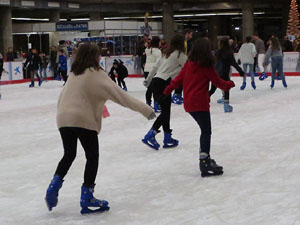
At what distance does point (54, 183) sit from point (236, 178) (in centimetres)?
168

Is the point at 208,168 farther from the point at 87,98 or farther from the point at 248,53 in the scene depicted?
the point at 248,53

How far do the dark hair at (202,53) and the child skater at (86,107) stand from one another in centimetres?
105

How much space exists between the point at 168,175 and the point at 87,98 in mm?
1516

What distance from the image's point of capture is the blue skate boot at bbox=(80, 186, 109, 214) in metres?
3.72

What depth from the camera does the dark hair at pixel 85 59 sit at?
3652mm

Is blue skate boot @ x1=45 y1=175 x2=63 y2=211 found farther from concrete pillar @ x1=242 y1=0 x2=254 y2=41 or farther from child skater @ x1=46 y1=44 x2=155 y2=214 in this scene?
concrete pillar @ x1=242 y1=0 x2=254 y2=41

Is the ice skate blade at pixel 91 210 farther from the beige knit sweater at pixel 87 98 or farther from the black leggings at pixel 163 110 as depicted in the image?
the black leggings at pixel 163 110

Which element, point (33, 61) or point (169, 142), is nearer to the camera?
point (169, 142)

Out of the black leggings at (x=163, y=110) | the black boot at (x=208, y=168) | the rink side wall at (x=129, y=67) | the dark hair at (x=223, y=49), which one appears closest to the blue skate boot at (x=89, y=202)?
the black boot at (x=208, y=168)

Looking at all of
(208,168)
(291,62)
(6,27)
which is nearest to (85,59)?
(208,168)

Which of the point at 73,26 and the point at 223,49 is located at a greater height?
the point at 73,26

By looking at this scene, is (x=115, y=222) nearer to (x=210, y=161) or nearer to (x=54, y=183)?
(x=54, y=183)

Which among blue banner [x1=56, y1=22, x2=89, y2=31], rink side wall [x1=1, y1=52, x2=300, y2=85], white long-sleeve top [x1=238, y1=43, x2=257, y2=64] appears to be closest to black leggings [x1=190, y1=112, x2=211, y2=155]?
white long-sleeve top [x1=238, y1=43, x2=257, y2=64]

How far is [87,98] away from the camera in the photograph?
3643 mm
